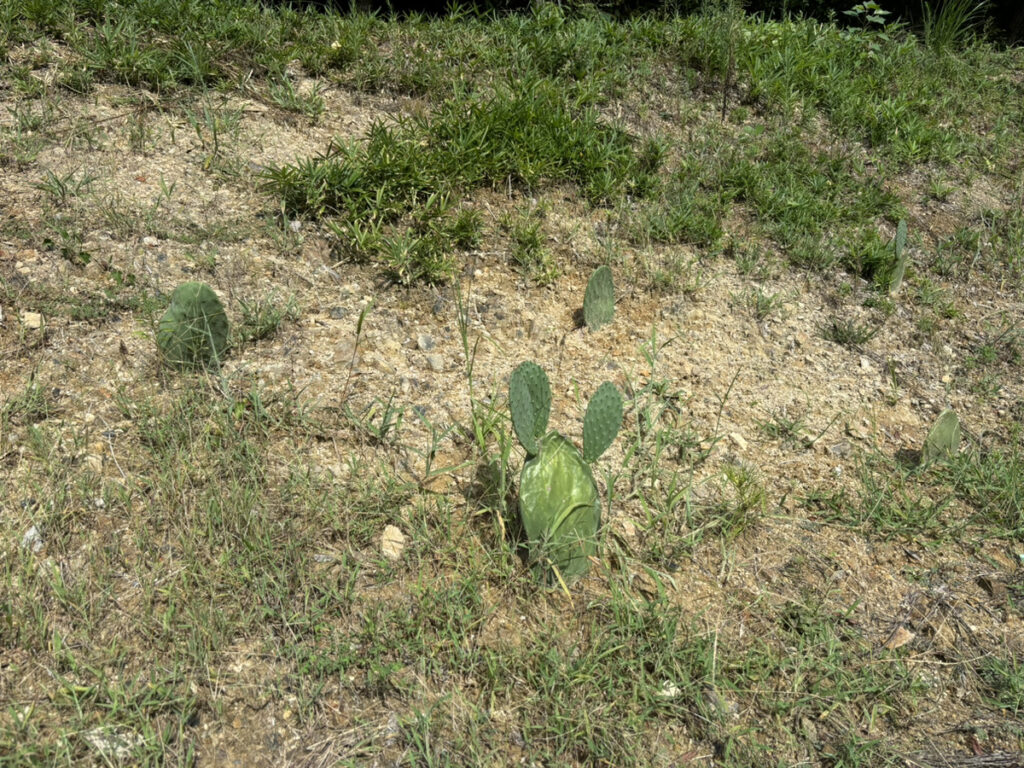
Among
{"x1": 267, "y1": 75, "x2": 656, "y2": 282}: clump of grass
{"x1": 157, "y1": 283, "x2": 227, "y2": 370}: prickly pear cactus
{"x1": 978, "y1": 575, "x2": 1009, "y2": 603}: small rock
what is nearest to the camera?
{"x1": 978, "y1": 575, "x2": 1009, "y2": 603}: small rock

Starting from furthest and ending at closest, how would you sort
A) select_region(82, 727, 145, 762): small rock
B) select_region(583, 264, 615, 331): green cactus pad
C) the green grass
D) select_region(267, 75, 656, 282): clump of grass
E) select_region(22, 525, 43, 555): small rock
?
select_region(267, 75, 656, 282): clump of grass < select_region(583, 264, 615, 331): green cactus pad < select_region(22, 525, 43, 555): small rock < the green grass < select_region(82, 727, 145, 762): small rock

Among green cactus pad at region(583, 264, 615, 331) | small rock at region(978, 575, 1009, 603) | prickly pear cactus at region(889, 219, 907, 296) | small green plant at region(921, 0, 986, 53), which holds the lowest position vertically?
small rock at region(978, 575, 1009, 603)

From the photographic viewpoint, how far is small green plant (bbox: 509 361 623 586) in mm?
2416

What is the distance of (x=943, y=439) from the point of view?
9.64ft

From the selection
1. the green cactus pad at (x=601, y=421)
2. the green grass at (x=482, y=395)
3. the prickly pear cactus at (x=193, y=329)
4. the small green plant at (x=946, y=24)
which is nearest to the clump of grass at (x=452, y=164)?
the green grass at (x=482, y=395)

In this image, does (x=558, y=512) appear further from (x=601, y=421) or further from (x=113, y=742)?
(x=113, y=742)

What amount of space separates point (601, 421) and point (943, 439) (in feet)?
3.98

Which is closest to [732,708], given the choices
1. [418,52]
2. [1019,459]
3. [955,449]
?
[955,449]

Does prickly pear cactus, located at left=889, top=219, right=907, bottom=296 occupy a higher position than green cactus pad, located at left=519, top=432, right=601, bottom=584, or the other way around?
prickly pear cactus, located at left=889, top=219, right=907, bottom=296

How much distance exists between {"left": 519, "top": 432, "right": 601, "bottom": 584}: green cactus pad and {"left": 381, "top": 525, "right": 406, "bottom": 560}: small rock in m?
0.37

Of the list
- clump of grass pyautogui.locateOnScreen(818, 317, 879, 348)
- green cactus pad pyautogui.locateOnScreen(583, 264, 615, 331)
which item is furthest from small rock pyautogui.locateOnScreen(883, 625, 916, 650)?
green cactus pad pyautogui.locateOnScreen(583, 264, 615, 331)

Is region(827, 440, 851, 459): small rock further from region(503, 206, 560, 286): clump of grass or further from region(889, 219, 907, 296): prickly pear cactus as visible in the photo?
region(503, 206, 560, 286): clump of grass

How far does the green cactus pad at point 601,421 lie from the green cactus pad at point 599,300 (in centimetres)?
78

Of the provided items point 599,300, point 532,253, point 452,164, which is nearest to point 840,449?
point 599,300
